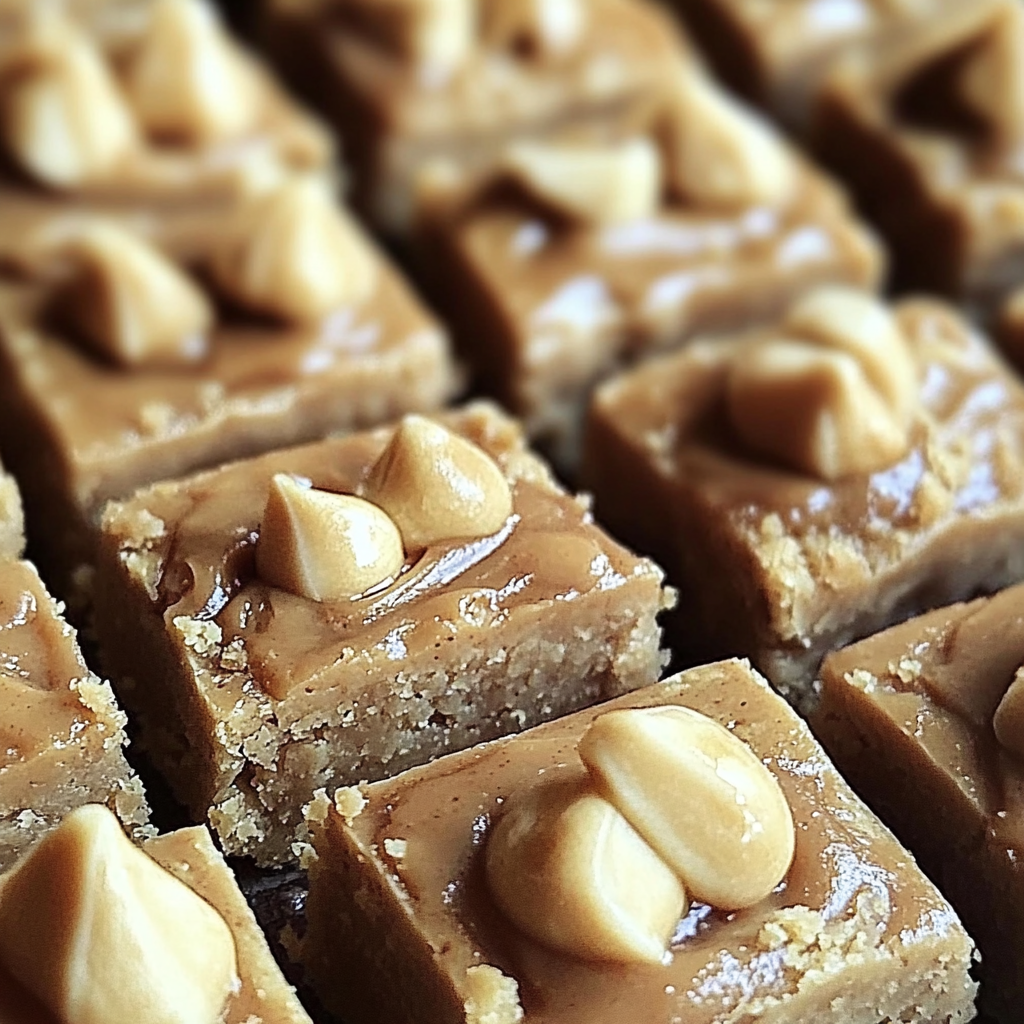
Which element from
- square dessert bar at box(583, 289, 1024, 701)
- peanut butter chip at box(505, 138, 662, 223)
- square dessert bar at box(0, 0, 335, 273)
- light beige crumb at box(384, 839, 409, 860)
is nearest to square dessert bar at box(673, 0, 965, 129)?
peanut butter chip at box(505, 138, 662, 223)

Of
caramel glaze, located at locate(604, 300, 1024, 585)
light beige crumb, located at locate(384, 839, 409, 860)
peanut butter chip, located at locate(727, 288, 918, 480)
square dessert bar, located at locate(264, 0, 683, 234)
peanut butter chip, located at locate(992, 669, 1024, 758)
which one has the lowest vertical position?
light beige crumb, located at locate(384, 839, 409, 860)

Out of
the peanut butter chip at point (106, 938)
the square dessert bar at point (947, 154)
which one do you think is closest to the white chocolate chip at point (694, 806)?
the peanut butter chip at point (106, 938)

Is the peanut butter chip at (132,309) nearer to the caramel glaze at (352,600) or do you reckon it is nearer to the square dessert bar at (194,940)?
the caramel glaze at (352,600)

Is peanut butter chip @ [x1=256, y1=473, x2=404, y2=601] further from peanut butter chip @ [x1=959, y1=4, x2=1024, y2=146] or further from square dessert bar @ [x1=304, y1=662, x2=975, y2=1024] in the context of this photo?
peanut butter chip @ [x1=959, y1=4, x2=1024, y2=146]

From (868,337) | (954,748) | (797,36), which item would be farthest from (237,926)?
(797,36)

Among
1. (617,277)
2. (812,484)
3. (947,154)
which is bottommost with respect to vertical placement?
(812,484)

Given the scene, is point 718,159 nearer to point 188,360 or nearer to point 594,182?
point 594,182

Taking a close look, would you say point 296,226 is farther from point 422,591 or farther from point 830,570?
point 830,570
